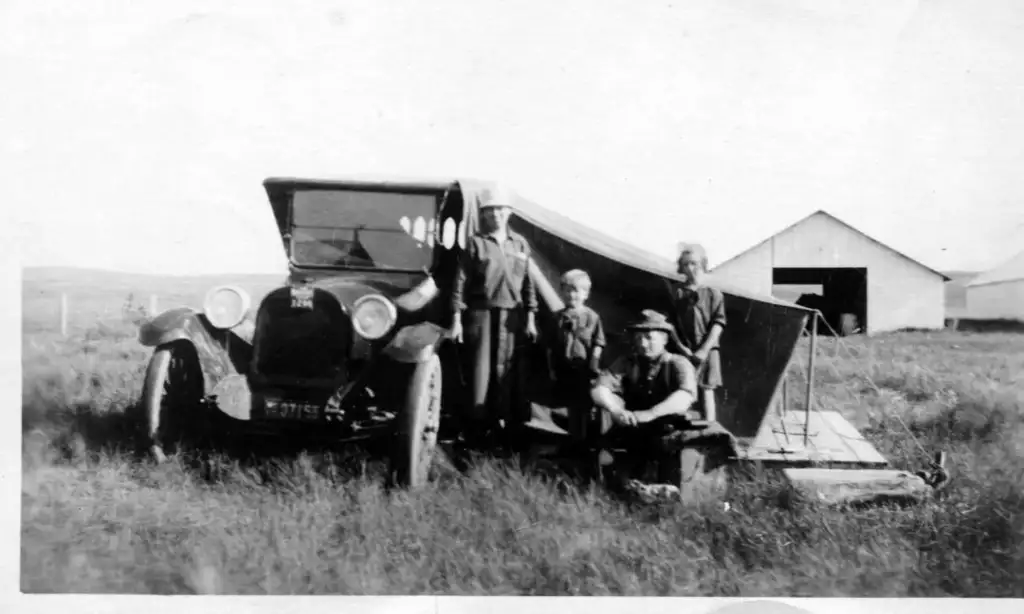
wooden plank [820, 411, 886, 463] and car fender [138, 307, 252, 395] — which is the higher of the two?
car fender [138, 307, 252, 395]

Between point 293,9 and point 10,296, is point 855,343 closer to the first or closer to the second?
point 293,9

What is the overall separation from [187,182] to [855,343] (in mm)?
3202

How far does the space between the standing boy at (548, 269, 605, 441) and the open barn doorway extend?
868mm

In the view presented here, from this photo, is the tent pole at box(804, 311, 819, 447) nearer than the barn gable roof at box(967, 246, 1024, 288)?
Yes

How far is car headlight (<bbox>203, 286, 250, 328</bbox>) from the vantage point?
11.1ft

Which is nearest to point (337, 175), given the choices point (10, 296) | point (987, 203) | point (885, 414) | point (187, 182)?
point (187, 182)

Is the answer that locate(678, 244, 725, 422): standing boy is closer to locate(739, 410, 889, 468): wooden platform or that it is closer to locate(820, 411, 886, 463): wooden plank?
locate(739, 410, 889, 468): wooden platform

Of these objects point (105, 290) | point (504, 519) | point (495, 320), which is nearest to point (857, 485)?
point (504, 519)

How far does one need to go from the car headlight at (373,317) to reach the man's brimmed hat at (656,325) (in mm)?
1030

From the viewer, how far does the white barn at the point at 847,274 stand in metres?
3.48

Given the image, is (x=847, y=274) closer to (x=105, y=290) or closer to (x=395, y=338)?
(x=395, y=338)

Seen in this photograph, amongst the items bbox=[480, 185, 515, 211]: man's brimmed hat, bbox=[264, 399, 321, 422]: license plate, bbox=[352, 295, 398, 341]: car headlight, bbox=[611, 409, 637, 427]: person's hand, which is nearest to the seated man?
bbox=[611, 409, 637, 427]: person's hand

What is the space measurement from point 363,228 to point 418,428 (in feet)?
3.15

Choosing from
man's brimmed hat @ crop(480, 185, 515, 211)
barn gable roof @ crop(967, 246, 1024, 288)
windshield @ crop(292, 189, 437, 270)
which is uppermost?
man's brimmed hat @ crop(480, 185, 515, 211)
